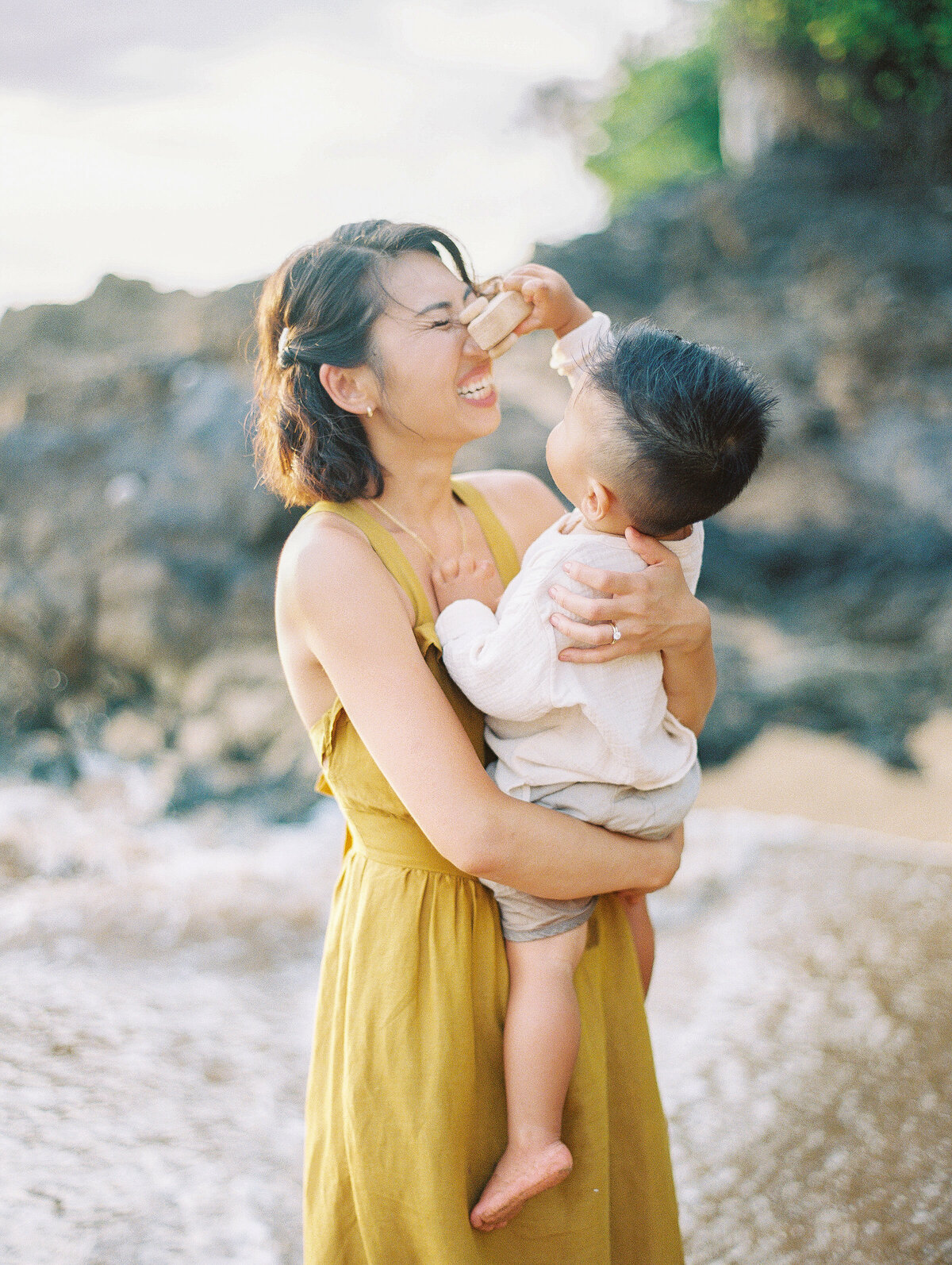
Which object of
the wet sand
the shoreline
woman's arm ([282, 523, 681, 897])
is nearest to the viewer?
woman's arm ([282, 523, 681, 897])

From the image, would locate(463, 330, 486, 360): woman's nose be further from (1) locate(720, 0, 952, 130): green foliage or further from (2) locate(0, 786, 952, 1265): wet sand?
(1) locate(720, 0, 952, 130): green foliage

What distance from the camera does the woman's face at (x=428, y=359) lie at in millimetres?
1384

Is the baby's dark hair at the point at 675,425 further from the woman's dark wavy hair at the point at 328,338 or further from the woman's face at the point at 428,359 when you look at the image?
the woman's dark wavy hair at the point at 328,338

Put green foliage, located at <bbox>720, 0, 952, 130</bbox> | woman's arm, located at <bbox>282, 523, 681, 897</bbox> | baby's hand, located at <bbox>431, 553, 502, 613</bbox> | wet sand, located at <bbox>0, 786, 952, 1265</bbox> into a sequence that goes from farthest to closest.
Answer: green foliage, located at <bbox>720, 0, 952, 130</bbox> → wet sand, located at <bbox>0, 786, 952, 1265</bbox> → baby's hand, located at <bbox>431, 553, 502, 613</bbox> → woman's arm, located at <bbox>282, 523, 681, 897</bbox>

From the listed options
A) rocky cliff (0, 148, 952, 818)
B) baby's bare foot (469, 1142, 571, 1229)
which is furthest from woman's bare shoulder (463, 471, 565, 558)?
rocky cliff (0, 148, 952, 818)

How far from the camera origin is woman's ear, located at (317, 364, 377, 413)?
141 centimetres

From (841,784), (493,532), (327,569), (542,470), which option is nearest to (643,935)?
(493,532)

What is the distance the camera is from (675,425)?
4.00 feet

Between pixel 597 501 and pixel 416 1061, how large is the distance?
0.77m

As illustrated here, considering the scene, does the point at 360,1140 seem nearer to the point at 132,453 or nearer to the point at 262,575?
the point at 262,575

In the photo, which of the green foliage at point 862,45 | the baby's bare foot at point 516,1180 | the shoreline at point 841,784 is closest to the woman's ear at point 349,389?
the baby's bare foot at point 516,1180

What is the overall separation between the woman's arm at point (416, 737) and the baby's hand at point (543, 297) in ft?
1.54

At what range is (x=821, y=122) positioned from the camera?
767 centimetres

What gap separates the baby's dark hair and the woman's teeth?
20 cm
